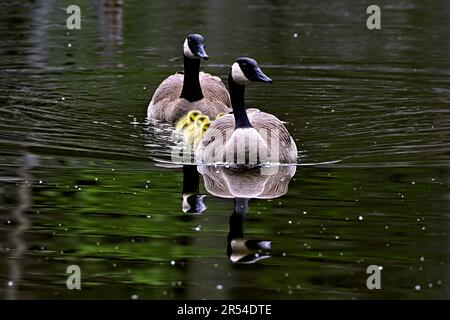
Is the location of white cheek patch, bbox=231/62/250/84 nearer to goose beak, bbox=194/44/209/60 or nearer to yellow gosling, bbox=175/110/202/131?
yellow gosling, bbox=175/110/202/131

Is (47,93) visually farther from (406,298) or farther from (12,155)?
(406,298)

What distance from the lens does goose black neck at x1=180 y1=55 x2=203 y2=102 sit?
1480 cm

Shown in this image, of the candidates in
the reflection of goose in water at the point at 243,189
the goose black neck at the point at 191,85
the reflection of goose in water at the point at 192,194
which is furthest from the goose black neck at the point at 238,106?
the goose black neck at the point at 191,85

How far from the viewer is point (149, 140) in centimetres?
1314

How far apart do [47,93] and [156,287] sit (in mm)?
7969

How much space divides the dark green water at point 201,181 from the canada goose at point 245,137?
36 cm

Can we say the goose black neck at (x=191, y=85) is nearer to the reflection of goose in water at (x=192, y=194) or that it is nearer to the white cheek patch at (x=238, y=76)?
the white cheek patch at (x=238, y=76)

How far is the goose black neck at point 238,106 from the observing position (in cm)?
1180

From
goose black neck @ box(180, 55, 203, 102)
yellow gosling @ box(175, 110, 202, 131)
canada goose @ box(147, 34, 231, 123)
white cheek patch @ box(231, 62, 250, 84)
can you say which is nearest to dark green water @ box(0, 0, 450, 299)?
yellow gosling @ box(175, 110, 202, 131)

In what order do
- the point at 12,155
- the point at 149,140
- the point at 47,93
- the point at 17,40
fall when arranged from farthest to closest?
the point at 17,40 < the point at 47,93 < the point at 149,140 < the point at 12,155

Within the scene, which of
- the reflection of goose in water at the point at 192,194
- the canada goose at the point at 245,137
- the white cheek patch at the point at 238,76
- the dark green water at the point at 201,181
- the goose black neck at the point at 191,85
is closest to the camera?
the dark green water at the point at 201,181

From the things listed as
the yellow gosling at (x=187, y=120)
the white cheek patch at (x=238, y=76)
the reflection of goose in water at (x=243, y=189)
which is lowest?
the reflection of goose in water at (x=243, y=189)

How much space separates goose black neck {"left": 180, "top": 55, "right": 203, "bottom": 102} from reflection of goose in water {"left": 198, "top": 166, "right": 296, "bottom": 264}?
3226mm
